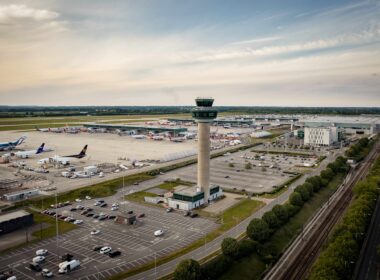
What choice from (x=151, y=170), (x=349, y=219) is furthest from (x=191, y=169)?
(x=349, y=219)

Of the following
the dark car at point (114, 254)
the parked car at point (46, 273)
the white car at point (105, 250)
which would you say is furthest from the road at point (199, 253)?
the parked car at point (46, 273)

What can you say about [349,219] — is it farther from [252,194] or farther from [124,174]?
[124,174]

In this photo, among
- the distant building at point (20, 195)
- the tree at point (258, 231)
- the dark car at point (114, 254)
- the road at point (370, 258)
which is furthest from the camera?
the distant building at point (20, 195)

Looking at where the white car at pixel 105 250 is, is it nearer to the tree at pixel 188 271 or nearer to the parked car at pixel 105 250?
the parked car at pixel 105 250

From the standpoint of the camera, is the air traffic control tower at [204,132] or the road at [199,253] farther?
the air traffic control tower at [204,132]

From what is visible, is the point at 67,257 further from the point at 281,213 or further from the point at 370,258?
the point at 370,258

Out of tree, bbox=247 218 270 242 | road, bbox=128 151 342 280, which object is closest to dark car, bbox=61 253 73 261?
road, bbox=128 151 342 280

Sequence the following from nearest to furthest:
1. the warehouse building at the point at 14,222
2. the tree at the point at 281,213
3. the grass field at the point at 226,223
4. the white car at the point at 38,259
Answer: the grass field at the point at 226,223 < the white car at the point at 38,259 < the warehouse building at the point at 14,222 < the tree at the point at 281,213

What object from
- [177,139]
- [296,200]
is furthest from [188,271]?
[177,139]
